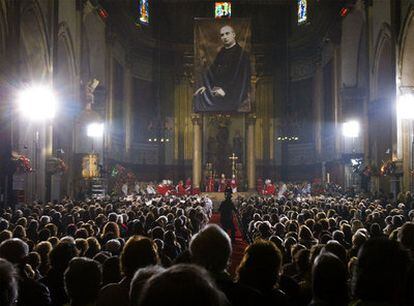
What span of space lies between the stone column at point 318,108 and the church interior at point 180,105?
0.52 ft

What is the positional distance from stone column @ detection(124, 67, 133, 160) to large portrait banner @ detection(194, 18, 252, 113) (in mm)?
6190

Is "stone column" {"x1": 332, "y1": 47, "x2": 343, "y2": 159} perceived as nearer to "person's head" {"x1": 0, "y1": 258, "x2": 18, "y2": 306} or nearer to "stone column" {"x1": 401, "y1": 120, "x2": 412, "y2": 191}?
"stone column" {"x1": 401, "y1": 120, "x2": 412, "y2": 191}

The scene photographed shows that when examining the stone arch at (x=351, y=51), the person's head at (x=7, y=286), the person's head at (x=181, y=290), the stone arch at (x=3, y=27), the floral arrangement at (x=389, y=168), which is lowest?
the person's head at (x=7, y=286)

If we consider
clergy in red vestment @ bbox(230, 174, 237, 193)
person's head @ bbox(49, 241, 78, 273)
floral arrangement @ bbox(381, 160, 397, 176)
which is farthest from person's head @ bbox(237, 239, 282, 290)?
clergy in red vestment @ bbox(230, 174, 237, 193)

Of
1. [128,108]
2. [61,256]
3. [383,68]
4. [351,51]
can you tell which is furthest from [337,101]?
[61,256]

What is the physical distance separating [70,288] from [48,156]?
2214 centimetres

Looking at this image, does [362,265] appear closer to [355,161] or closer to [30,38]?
[30,38]

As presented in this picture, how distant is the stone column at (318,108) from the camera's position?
4428 centimetres

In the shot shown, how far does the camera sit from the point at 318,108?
44.9 m

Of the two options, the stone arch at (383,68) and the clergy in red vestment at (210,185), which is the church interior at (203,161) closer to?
the stone arch at (383,68)

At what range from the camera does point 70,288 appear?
4.50 metres

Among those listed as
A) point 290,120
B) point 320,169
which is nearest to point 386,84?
point 320,169

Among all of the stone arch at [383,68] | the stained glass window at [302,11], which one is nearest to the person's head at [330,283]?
the stone arch at [383,68]

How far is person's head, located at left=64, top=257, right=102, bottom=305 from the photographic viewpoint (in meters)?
4.47
